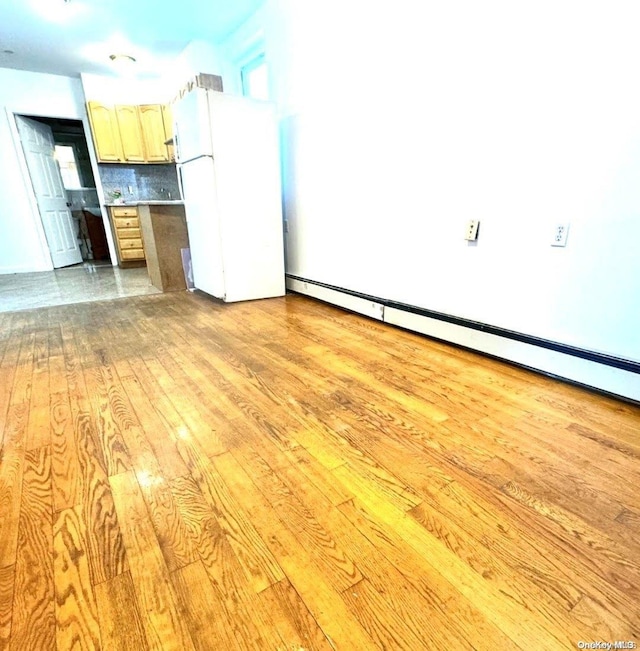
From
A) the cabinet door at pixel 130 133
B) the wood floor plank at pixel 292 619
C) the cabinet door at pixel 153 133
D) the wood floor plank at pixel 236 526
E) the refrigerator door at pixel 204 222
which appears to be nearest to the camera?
the wood floor plank at pixel 292 619

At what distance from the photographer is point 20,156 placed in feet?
16.6

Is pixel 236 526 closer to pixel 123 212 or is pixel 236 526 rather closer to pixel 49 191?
pixel 123 212

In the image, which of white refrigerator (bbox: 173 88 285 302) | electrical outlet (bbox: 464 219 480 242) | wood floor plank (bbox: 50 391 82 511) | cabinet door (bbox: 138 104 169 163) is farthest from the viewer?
cabinet door (bbox: 138 104 169 163)

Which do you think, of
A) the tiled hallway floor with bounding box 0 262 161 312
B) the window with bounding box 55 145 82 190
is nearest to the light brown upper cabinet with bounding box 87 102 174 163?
the tiled hallway floor with bounding box 0 262 161 312

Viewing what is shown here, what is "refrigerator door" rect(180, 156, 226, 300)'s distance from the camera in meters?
3.11

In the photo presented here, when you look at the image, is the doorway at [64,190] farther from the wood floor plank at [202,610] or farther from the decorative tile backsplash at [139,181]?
the wood floor plank at [202,610]

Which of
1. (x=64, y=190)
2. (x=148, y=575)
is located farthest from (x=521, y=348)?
(x=64, y=190)

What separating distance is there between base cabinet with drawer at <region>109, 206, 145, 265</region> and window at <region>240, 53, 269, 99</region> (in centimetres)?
262

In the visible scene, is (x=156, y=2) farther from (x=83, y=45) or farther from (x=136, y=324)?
(x=136, y=324)

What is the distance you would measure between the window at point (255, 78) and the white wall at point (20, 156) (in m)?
2.83

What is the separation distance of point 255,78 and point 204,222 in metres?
2.22

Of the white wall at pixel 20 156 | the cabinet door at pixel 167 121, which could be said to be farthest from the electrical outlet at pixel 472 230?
the white wall at pixel 20 156

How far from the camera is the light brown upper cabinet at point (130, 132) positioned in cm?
532

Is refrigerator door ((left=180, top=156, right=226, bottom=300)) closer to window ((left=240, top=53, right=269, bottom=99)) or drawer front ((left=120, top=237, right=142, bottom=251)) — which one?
window ((left=240, top=53, right=269, bottom=99))
